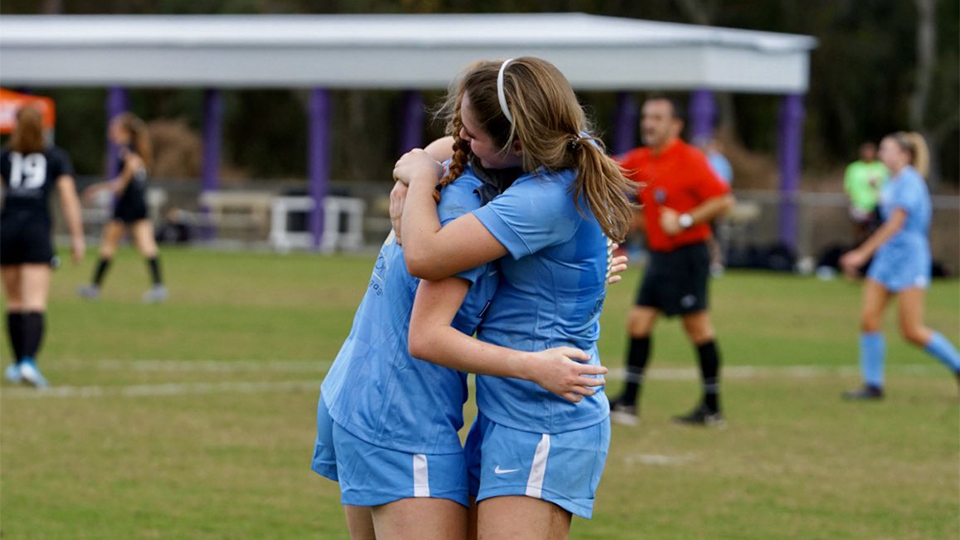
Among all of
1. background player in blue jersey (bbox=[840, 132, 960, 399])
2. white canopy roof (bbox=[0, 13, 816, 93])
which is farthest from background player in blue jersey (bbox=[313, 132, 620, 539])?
white canopy roof (bbox=[0, 13, 816, 93])

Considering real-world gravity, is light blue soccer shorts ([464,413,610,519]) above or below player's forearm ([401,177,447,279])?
below

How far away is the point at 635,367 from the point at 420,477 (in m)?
6.83

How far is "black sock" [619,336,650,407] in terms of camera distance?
34.9 feet

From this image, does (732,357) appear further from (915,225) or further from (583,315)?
(583,315)

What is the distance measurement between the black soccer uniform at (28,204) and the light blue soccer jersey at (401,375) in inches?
309

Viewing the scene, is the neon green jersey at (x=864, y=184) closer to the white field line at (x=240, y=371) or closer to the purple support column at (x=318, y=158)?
the purple support column at (x=318, y=158)

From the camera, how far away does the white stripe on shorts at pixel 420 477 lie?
12.9ft

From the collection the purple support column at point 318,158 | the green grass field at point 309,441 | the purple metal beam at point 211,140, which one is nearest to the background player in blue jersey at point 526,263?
the green grass field at point 309,441

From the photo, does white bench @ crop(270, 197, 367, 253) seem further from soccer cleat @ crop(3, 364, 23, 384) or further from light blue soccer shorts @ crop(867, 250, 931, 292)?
light blue soccer shorts @ crop(867, 250, 931, 292)

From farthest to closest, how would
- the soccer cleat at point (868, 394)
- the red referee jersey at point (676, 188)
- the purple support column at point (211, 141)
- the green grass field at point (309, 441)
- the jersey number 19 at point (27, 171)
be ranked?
the purple support column at point (211, 141) < the soccer cleat at point (868, 394) < the jersey number 19 at point (27, 171) < the red referee jersey at point (676, 188) < the green grass field at point (309, 441)

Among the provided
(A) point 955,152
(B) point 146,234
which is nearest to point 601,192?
(B) point 146,234

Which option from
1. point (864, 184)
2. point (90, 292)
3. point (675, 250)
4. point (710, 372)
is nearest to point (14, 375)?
point (675, 250)

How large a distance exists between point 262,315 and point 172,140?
29.0 meters

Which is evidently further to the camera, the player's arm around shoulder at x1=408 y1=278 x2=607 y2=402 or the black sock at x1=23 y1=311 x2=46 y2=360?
the black sock at x1=23 y1=311 x2=46 y2=360
